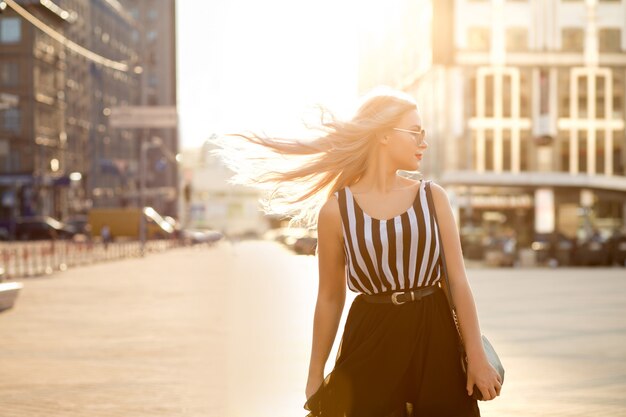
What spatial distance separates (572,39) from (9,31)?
3804 cm

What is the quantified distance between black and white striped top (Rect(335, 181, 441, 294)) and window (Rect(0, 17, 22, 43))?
80621 mm

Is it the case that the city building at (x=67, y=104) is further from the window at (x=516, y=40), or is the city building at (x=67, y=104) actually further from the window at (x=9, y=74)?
the window at (x=516, y=40)

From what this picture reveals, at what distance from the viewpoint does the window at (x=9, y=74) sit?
3167 inches

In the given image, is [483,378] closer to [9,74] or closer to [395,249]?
[395,249]

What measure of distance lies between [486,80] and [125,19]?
53.9m

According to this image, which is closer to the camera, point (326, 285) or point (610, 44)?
point (326, 285)

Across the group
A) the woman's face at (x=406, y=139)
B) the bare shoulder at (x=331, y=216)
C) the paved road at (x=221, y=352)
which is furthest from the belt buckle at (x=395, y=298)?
the paved road at (x=221, y=352)

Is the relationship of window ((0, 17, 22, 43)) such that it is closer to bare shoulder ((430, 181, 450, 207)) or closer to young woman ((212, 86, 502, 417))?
young woman ((212, 86, 502, 417))

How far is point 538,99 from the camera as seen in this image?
7162 cm

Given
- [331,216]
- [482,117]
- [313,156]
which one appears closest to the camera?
[331,216]

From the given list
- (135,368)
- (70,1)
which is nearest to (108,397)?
(135,368)

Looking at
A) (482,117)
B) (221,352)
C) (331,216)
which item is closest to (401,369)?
(331,216)

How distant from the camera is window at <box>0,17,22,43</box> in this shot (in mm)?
81188

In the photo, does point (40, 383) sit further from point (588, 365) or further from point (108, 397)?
point (588, 365)
